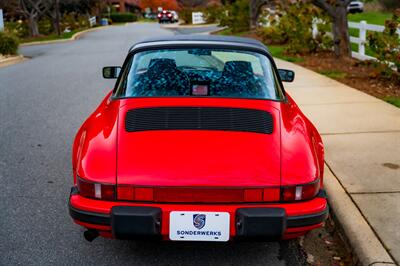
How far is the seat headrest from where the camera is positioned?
4141 millimetres

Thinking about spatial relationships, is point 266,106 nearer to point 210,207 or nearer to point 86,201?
point 210,207

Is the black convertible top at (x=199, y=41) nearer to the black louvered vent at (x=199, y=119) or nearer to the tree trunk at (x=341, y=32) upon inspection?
the black louvered vent at (x=199, y=119)

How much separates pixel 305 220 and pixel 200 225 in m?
0.64

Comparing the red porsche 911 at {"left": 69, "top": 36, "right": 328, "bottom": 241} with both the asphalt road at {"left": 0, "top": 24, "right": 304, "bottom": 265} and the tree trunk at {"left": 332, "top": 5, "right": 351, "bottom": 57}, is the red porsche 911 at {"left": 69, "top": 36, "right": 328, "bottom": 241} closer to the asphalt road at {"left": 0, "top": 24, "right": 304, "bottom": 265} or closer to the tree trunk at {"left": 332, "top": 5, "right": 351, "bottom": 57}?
the asphalt road at {"left": 0, "top": 24, "right": 304, "bottom": 265}

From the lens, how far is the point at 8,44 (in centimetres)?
2081

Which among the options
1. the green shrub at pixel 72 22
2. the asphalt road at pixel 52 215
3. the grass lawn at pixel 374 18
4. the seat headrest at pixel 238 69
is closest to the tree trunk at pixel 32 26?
the green shrub at pixel 72 22

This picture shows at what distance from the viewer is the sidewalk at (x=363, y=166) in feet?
12.1

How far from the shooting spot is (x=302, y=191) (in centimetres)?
319

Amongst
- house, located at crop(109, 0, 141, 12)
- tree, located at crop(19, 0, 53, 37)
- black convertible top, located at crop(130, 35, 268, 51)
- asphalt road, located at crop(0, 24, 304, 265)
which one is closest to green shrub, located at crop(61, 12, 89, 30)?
tree, located at crop(19, 0, 53, 37)

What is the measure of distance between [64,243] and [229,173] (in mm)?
1524

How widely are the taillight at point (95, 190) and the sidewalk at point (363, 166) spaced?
1687mm

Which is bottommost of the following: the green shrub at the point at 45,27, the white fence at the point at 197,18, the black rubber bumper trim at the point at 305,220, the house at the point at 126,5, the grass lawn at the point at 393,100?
the house at the point at 126,5

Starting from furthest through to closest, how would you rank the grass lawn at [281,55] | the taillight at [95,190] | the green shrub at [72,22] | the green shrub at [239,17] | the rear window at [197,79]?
the green shrub at [72,22], the green shrub at [239,17], the grass lawn at [281,55], the rear window at [197,79], the taillight at [95,190]

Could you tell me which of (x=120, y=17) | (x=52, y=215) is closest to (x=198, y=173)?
(x=52, y=215)
